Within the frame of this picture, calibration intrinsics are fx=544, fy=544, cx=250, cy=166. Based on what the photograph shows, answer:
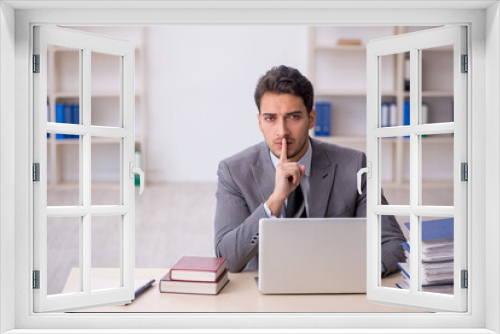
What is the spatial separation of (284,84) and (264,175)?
2.04 feet

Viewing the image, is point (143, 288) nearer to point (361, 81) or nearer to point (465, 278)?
point (465, 278)

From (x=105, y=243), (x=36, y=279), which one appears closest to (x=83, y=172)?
(x=36, y=279)

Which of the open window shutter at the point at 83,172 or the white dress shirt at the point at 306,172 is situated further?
the white dress shirt at the point at 306,172

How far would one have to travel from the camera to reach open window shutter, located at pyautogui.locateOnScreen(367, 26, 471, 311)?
2.00 meters

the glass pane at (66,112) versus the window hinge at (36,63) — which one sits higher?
the glass pane at (66,112)

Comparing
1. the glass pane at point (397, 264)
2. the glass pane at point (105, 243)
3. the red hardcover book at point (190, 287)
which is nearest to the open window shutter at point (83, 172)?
the red hardcover book at point (190, 287)

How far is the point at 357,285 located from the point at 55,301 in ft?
3.80

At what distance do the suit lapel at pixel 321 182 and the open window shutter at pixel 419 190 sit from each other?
1031 millimetres

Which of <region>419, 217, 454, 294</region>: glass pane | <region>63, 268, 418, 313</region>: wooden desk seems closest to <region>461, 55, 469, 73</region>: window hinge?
<region>419, 217, 454, 294</region>: glass pane

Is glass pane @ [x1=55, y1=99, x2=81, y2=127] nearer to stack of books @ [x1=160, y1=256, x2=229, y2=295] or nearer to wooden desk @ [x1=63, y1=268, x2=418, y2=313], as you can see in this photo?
wooden desk @ [x1=63, y1=268, x2=418, y2=313]

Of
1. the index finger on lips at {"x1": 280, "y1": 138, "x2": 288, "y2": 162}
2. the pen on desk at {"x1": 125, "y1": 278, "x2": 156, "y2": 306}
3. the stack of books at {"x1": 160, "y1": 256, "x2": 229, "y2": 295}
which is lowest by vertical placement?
the pen on desk at {"x1": 125, "y1": 278, "x2": 156, "y2": 306}

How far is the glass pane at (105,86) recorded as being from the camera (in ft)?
17.9

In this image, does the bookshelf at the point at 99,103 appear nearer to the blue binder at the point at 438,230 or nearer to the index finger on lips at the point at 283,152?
the index finger on lips at the point at 283,152

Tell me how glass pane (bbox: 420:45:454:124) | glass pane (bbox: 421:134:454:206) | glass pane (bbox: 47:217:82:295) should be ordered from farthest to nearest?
glass pane (bbox: 421:134:454:206) < glass pane (bbox: 420:45:454:124) < glass pane (bbox: 47:217:82:295)
